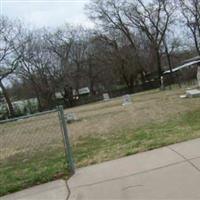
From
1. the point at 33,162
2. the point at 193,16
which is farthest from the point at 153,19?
the point at 33,162

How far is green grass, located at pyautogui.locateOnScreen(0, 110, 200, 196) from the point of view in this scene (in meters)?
7.32

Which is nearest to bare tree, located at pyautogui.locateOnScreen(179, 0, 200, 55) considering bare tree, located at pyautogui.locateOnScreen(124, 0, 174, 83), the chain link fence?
bare tree, located at pyautogui.locateOnScreen(124, 0, 174, 83)

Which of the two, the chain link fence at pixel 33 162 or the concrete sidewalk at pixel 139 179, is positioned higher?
the chain link fence at pixel 33 162

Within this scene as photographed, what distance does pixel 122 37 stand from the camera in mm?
62406

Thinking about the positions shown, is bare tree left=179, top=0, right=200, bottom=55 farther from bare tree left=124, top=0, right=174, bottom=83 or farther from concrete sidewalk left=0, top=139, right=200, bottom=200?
concrete sidewalk left=0, top=139, right=200, bottom=200

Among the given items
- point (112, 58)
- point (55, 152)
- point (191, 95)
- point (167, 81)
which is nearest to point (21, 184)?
point (55, 152)

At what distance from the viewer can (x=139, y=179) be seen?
618cm

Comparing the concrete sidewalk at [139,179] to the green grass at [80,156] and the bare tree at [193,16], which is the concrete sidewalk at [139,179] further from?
the bare tree at [193,16]

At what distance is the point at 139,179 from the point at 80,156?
9.17 feet

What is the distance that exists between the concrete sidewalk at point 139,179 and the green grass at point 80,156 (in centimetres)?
41

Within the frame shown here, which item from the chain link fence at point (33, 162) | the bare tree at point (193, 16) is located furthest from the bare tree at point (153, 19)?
the chain link fence at point (33, 162)

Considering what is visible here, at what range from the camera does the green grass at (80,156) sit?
24.0 feet

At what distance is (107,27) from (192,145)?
55.2 metres

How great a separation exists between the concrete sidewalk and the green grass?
0.41m
